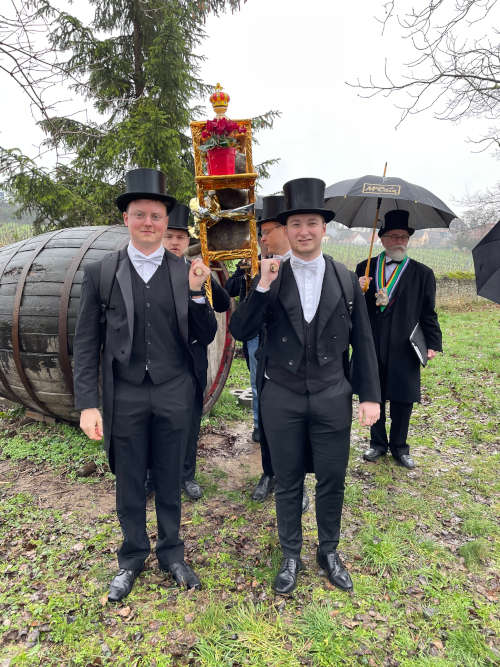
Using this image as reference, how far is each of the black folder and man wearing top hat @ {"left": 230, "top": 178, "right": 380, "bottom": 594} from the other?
5.54 feet

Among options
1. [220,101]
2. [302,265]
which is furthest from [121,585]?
[220,101]

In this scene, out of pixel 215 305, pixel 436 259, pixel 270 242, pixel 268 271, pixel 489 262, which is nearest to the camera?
pixel 268 271

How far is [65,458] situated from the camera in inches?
179

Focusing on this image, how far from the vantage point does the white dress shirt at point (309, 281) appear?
2.64 m

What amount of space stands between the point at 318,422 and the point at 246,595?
1.29 meters

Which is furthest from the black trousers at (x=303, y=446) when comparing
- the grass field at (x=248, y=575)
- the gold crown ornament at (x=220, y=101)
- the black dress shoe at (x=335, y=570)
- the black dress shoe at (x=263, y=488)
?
the gold crown ornament at (x=220, y=101)

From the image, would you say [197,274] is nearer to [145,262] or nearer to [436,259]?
[145,262]

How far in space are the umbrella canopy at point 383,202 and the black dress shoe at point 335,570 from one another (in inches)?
114

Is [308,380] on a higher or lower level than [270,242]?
lower

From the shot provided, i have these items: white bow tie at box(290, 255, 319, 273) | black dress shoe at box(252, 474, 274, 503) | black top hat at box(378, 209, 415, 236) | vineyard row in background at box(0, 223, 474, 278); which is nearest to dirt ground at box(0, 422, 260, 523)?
black dress shoe at box(252, 474, 274, 503)

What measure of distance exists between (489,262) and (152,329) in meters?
2.78

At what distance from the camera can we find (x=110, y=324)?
2594 mm

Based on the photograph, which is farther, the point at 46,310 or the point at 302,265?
the point at 46,310

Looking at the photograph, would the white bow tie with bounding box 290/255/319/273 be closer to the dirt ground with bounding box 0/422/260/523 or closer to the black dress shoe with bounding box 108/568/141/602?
the black dress shoe with bounding box 108/568/141/602
